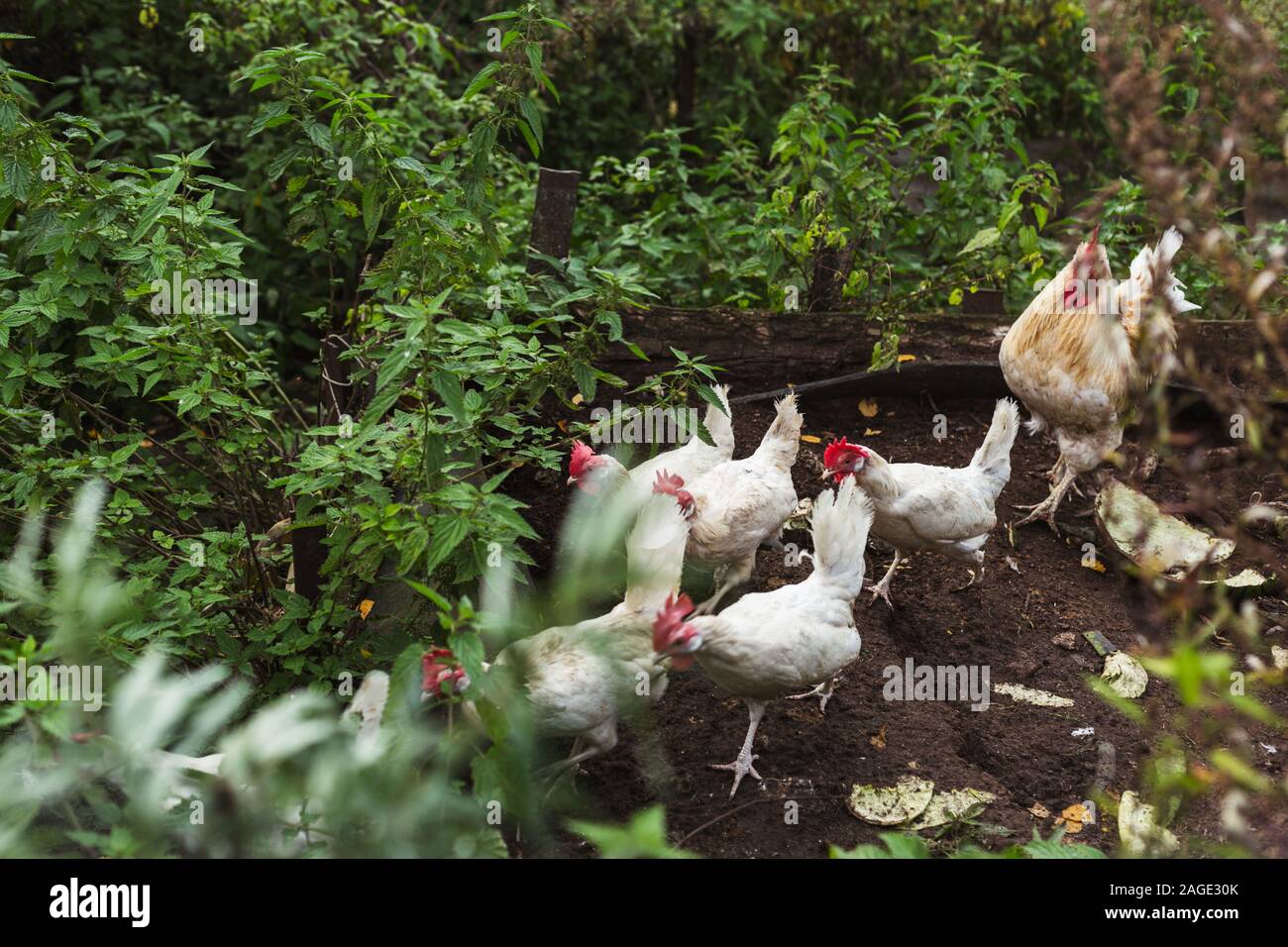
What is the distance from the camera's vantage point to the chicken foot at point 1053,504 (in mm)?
4930

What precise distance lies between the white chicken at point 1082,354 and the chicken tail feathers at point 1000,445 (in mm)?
406

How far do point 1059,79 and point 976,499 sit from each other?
6.22m

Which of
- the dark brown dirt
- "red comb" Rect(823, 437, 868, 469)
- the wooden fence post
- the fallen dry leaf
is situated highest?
the wooden fence post

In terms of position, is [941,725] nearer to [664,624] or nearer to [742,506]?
[742,506]

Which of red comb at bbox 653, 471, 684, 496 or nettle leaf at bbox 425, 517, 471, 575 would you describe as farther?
red comb at bbox 653, 471, 684, 496

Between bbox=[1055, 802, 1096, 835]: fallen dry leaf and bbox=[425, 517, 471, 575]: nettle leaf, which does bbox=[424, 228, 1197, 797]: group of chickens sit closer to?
bbox=[425, 517, 471, 575]: nettle leaf

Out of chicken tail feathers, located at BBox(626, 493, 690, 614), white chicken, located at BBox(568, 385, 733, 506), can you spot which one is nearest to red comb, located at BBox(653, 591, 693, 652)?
chicken tail feathers, located at BBox(626, 493, 690, 614)

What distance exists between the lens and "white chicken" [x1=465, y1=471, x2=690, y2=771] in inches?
124

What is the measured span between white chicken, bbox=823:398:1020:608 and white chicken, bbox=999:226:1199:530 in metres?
0.41

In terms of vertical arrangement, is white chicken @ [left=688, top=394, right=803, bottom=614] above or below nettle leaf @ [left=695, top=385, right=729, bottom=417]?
below

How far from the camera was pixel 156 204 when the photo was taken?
3588mm

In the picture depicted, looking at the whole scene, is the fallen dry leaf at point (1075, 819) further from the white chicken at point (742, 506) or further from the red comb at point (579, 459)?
the red comb at point (579, 459)

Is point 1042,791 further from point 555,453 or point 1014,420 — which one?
point 555,453

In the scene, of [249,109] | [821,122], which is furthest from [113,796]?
[249,109]
